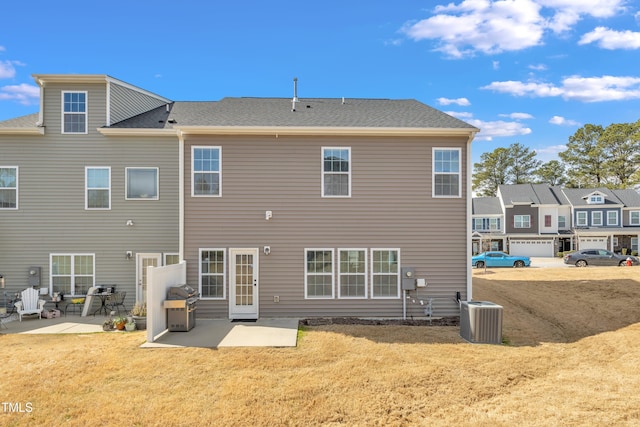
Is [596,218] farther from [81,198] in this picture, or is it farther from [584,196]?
[81,198]

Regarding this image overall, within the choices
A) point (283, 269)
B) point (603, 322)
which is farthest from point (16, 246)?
point (603, 322)

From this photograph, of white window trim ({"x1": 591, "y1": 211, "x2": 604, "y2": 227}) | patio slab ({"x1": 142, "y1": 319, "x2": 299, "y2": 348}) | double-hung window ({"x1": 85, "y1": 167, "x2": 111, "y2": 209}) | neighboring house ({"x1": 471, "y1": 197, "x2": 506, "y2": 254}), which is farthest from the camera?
neighboring house ({"x1": 471, "y1": 197, "x2": 506, "y2": 254})

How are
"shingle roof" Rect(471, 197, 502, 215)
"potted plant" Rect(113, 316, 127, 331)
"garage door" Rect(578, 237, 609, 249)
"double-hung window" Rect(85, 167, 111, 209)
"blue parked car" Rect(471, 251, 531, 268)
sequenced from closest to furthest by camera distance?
"potted plant" Rect(113, 316, 127, 331) → "double-hung window" Rect(85, 167, 111, 209) → "blue parked car" Rect(471, 251, 531, 268) → "garage door" Rect(578, 237, 609, 249) → "shingle roof" Rect(471, 197, 502, 215)

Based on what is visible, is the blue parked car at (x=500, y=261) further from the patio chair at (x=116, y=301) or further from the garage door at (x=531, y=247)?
the patio chair at (x=116, y=301)

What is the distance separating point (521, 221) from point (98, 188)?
1394 inches

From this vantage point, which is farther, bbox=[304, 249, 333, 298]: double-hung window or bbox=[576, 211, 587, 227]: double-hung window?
bbox=[576, 211, 587, 227]: double-hung window

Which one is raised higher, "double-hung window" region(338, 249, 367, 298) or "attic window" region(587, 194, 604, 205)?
"attic window" region(587, 194, 604, 205)

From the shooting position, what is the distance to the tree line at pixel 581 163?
141 feet

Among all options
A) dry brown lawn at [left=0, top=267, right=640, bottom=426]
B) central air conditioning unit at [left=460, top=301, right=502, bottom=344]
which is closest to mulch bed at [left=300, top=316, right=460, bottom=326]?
dry brown lawn at [left=0, top=267, right=640, bottom=426]

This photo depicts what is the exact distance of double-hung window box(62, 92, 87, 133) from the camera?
11766 millimetres

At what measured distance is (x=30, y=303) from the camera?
433 inches

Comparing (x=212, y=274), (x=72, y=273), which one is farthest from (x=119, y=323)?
(x=72, y=273)

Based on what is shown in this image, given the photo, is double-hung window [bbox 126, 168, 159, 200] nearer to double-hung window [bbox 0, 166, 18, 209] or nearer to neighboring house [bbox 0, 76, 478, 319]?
neighboring house [bbox 0, 76, 478, 319]

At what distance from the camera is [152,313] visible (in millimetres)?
8406
